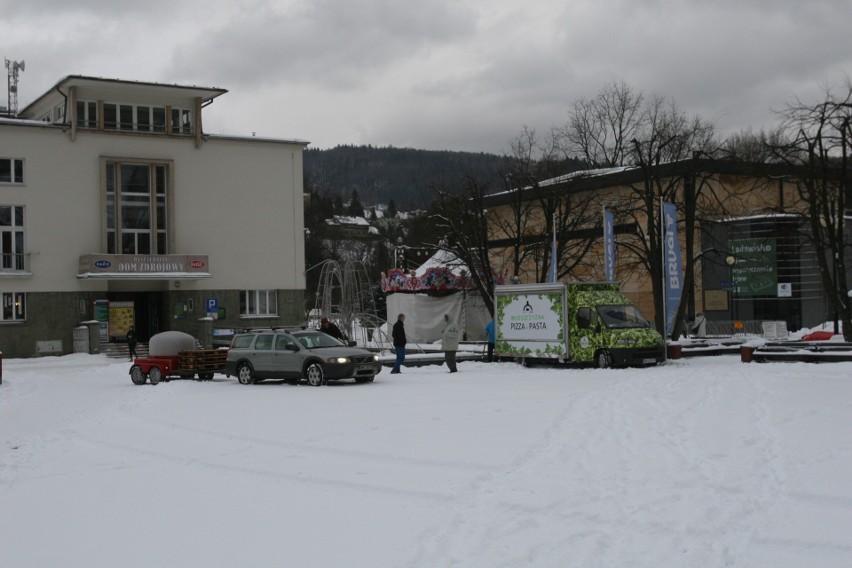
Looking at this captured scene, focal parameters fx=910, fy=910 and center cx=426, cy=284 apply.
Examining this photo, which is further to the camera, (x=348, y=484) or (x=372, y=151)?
(x=372, y=151)

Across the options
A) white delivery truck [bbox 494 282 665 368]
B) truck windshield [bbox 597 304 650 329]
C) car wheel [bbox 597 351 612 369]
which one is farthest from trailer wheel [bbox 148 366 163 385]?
truck windshield [bbox 597 304 650 329]

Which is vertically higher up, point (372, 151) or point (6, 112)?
point (372, 151)

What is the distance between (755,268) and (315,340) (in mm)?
28918

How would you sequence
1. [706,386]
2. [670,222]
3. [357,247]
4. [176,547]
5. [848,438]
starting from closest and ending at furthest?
[176,547] < [848,438] < [706,386] < [670,222] < [357,247]

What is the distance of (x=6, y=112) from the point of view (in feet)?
192

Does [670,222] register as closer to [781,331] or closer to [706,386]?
[706,386]

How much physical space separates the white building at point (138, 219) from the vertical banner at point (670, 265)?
81.0ft

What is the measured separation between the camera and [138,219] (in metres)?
46.4

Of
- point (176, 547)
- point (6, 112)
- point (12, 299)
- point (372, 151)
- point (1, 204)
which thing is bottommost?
point (176, 547)

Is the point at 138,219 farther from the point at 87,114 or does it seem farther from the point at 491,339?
the point at 491,339

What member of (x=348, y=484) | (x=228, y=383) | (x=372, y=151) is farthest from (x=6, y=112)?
(x=372, y=151)

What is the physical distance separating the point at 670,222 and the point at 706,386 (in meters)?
11.3

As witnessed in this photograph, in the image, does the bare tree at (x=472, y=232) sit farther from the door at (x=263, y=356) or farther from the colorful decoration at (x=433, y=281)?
the door at (x=263, y=356)

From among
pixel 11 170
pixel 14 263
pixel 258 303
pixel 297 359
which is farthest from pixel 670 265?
pixel 11 170
